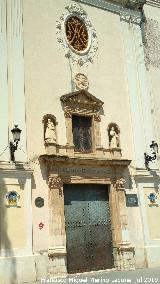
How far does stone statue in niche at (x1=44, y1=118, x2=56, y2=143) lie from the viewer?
1410 centimetres

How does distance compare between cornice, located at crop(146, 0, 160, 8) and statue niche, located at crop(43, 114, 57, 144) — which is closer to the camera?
statue niche, located at crop(43, 114, 57, 144)

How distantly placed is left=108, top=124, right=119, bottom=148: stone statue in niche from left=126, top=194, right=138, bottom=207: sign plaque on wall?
1948 millimetres

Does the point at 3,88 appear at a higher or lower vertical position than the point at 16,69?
lower

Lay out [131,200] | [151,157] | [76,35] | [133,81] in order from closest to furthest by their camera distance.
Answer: [131,200], [76,35], [151,157], [133,81]

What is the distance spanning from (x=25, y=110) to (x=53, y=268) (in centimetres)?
524

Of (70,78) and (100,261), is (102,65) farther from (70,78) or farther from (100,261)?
(100,261)

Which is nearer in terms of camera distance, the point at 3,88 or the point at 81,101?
the point at 3,88

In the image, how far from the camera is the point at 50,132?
14211 mm

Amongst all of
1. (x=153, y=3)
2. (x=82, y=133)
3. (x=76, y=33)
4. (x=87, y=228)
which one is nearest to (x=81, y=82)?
(x=82, y=133)

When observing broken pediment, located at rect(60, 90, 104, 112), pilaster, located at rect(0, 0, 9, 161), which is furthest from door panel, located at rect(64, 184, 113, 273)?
broken pediment, located at rect(60, 90, 104, 112)

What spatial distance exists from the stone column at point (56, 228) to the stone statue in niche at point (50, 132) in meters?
1.26

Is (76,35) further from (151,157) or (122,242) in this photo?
(122,242)

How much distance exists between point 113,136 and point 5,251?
19.4ft

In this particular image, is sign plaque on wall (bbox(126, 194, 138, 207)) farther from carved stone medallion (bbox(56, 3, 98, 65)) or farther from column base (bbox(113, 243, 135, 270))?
carved stone medallion (bbox(56, 3, 98, 65))
